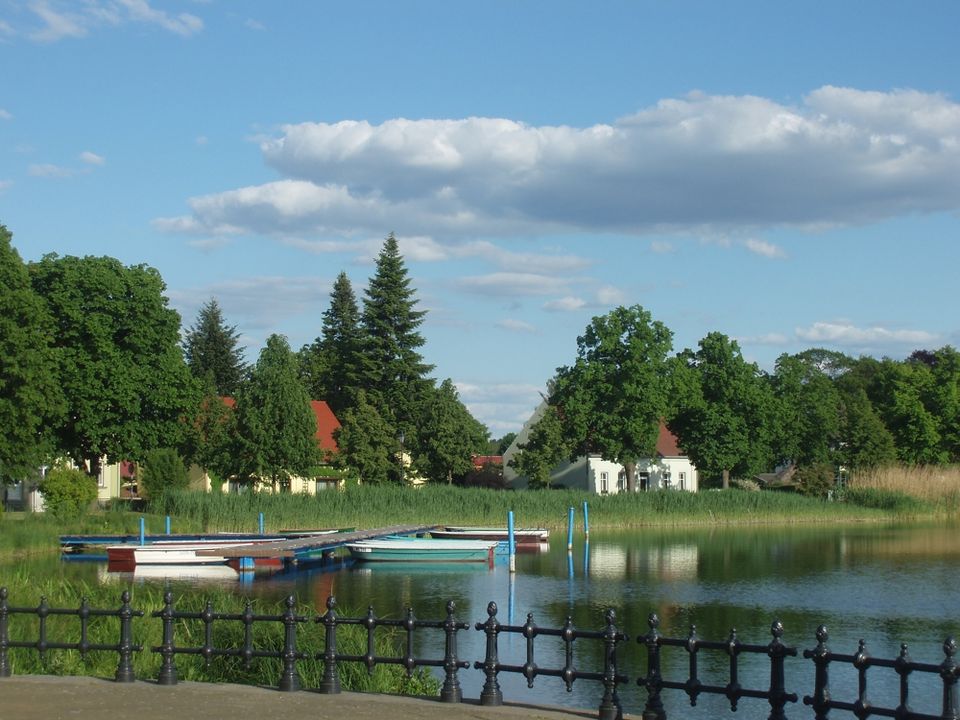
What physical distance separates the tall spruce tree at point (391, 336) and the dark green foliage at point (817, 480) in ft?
81.0

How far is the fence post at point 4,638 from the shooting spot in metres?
12.4

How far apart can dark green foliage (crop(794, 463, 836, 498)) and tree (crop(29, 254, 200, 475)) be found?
36.1 meters

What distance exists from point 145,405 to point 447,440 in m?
17.5

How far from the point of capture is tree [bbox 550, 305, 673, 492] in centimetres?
6869

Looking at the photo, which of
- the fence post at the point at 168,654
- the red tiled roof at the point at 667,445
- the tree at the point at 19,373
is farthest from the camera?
the red tiled roof at the point at 667,445

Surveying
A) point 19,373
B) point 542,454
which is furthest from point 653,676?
point 542,454

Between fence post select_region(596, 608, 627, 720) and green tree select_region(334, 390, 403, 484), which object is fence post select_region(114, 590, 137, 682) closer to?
fence post select_region(596, 608, 627, 720)

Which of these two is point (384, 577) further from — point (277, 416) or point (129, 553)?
point (277, 416)

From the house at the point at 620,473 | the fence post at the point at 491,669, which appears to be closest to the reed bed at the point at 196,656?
the fence post at the point at 491,669

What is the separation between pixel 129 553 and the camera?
134 ft

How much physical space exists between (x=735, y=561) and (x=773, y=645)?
33.3 meters

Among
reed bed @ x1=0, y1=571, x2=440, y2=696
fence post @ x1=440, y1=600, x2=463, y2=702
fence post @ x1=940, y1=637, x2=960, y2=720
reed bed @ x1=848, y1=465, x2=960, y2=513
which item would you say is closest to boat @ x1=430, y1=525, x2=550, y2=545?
reed bed @ x1=848, y1=465, x2=960, y2=513

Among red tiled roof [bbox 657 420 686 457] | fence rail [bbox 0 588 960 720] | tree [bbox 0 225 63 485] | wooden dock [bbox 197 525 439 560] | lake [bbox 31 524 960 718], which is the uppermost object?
tree [bbox 0 225 63 485]

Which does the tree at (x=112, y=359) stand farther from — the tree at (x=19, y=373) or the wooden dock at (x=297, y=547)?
the wooden dock at (x=297, y=547)
